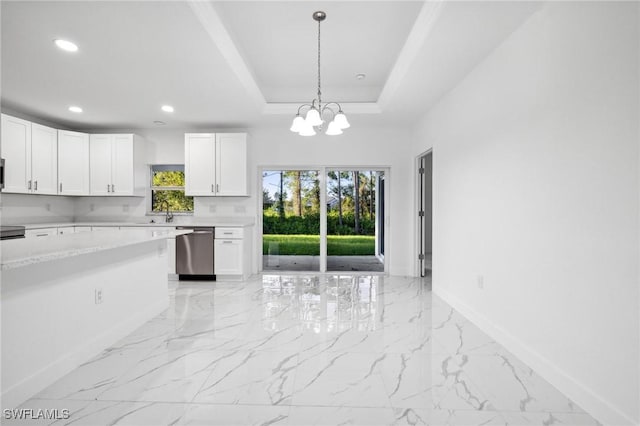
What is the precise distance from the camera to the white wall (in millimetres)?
1572

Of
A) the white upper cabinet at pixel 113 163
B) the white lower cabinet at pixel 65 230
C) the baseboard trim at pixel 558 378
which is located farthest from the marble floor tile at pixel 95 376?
the white upper cabinet at pixel 113 163

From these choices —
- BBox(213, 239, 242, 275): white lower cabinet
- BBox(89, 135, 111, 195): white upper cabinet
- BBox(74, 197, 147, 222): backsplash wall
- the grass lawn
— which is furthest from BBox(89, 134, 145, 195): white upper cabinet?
the grass lawn

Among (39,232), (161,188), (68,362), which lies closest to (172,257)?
(161,188)

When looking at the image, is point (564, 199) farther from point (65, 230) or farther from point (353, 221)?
point (65, 230)

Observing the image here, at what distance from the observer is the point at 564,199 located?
194 cm

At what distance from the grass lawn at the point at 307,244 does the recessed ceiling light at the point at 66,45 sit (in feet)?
11.4

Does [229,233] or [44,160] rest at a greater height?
[44,160]

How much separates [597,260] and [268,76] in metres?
3.72

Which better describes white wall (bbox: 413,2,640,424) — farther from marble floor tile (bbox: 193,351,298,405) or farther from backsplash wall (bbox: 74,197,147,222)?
backsplash wall (bbox: 74,197,147,222)

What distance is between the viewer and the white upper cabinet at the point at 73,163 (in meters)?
4.80

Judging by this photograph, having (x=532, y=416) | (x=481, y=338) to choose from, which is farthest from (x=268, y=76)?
(x=532, y=416)

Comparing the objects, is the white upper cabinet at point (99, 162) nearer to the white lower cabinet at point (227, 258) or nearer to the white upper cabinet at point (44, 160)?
the white upper cabinet at point (44, 160)

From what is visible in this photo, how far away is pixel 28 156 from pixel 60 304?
3.48 metres

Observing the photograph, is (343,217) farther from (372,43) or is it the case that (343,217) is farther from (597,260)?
(597,260)
